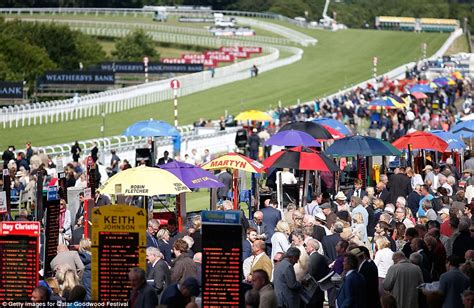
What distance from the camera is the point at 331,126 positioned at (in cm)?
3297

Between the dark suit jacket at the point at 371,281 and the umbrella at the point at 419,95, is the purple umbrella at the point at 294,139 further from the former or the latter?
the umbrella at the point at 419,95

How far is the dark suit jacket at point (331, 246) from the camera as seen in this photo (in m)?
17.8

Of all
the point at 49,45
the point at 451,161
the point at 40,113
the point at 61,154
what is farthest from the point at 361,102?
the point at 49,45

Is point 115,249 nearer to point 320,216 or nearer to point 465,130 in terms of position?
point 320,216

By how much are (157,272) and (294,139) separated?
11.2 m

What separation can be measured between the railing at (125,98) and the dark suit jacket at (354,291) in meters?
38.9

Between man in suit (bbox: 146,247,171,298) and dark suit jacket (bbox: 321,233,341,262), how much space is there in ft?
9.36

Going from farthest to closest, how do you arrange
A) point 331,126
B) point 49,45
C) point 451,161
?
point 49,45, point 331,126, point 451,161

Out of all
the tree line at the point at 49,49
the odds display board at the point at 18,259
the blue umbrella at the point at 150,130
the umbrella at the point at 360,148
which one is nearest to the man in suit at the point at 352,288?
the odds display board at the point at 18,259

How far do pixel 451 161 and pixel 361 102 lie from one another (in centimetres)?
2829

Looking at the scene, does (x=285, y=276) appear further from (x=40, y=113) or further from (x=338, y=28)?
(x=338, y=28)

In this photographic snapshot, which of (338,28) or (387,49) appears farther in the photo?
(338,28)

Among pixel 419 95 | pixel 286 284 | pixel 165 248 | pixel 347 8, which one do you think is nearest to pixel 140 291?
pixel 286 284

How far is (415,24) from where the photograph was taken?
138 meters
